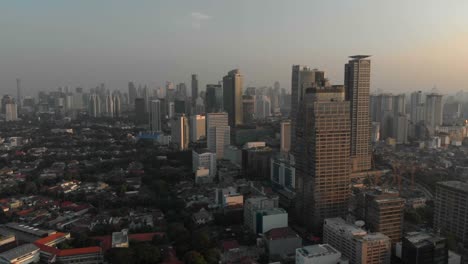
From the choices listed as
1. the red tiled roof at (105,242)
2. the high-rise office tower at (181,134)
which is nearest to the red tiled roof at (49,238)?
the red tiled roof at (105,242)

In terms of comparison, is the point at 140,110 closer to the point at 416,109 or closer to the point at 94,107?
the point at 94,107

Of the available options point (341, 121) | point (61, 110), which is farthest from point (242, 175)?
point (61, 110)

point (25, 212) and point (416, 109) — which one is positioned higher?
point (416, 109)

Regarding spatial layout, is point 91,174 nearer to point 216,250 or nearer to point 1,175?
point 1,175

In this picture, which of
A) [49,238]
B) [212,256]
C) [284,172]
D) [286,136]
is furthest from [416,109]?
[49,238]

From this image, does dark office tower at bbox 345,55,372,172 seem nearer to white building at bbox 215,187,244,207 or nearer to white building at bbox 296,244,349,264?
white building at bbox 215,187,244,207

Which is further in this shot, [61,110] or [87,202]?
[61,110]
